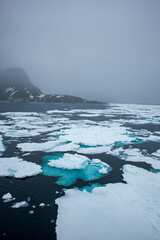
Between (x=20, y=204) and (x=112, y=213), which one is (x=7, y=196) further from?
(x=112, y=213)

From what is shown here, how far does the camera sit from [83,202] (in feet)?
17.4

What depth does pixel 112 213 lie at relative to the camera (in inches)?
190

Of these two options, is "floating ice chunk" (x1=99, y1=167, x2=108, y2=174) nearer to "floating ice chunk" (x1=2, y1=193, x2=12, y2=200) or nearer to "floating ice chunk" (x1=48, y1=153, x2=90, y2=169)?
"floating ice chunk" (x1=48, y1=153, x2=90, y2=169)

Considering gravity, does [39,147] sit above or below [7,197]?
above

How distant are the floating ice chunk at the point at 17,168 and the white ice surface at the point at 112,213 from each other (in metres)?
2.43

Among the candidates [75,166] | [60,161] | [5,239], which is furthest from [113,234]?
[60,161]

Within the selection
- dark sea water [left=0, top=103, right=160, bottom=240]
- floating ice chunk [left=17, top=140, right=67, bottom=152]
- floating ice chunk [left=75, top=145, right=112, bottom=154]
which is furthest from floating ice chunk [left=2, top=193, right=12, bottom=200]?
floating ice chunk [left=75, top=145, right=112, bottom=154]

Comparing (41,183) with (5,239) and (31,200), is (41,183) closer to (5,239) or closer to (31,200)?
(31,200)

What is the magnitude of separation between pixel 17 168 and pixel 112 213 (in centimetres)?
517

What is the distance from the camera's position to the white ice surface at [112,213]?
13.4 feet

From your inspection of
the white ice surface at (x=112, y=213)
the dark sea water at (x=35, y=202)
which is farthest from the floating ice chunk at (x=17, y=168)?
the white ice surface at (x=112, y=213)

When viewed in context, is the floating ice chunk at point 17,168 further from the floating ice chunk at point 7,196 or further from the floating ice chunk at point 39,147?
the floating ice chunk at point 39,147

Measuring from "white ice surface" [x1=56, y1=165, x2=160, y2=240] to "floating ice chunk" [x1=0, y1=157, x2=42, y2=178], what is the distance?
2.43 meters

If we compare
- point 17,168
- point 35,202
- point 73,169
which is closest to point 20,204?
point 35,202
